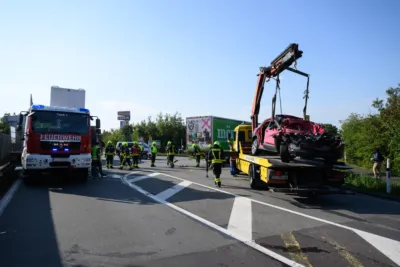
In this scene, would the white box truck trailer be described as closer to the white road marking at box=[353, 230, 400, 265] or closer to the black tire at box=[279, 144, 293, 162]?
the black tire at box=[279, 144, 293, 162]

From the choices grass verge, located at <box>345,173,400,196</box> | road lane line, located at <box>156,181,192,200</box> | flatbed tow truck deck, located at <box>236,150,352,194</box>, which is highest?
flatbed tow truck deck, located at <box>236,150,352,194</box>

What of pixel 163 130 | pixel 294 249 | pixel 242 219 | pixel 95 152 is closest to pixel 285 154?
pixel 242 219

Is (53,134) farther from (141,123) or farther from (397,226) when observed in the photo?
(141,123)

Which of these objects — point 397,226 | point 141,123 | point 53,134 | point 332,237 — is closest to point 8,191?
point 53,134

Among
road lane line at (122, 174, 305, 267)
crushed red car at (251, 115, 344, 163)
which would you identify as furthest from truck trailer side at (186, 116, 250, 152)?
road lane line at (122, 174, 305, 267)

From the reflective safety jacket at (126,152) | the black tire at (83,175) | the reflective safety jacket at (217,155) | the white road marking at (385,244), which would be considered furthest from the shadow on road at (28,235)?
the reflective safety jacket at (126,152)

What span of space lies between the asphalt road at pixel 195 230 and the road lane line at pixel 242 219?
2 cm

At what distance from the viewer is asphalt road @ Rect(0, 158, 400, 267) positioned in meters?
4.41

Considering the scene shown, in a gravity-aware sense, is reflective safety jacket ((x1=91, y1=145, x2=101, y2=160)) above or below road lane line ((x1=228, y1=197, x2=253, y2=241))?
above

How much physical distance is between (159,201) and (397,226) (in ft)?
17.7

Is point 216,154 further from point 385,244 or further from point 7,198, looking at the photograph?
point 385,244

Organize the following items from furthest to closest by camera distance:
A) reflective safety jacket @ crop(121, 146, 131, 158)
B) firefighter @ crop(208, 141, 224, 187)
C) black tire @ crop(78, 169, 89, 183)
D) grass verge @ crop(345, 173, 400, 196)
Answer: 1. reflective safety jacket @ crop(121, 146, 131, 158)
2. black tire @ crop(78, 169, 89, 183)
3. firefighter @ crop(208, 141, 224, 187)
4. grass verge @ crop(345, 173, 400, 196)

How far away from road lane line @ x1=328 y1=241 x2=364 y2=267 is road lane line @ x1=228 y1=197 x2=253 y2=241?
129 centimetres

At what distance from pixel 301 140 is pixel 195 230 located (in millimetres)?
4166
